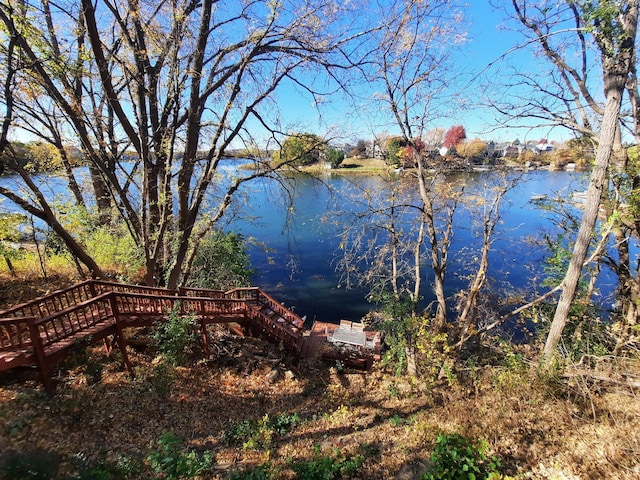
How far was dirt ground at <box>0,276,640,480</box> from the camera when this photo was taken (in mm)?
3846

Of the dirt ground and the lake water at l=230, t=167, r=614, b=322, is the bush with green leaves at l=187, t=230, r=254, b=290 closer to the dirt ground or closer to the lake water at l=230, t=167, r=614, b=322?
the lake water at l=230, t=167, r=614, b=322

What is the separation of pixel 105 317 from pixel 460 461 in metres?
6.84

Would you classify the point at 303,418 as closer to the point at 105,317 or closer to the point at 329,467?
the point at 329,467

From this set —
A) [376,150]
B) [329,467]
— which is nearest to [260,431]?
[329,467]

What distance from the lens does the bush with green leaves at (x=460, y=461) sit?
344 centimetres

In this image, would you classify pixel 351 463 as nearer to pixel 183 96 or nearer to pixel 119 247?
pixel 183 96

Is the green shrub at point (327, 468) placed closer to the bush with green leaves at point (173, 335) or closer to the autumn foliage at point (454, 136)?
the bush with green leaves at point (173, 335)

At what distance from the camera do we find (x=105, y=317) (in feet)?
20.5

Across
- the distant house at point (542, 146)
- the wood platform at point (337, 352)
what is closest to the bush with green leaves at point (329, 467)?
the wood platform at point (337, 352)

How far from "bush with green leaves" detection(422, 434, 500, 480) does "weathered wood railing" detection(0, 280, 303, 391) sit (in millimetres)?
5848

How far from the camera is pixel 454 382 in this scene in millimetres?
6863

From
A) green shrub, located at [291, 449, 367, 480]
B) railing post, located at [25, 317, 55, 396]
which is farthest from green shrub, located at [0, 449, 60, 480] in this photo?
green shrub, located at [291, 449, 367, 480]

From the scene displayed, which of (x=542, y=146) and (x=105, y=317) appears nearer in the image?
(x=105, y=317)

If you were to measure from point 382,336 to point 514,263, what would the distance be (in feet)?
34.6
